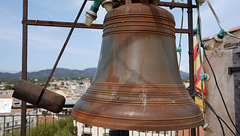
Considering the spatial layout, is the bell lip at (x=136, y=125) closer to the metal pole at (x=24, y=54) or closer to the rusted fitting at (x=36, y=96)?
the rusted fitting at (x=36, y=96)

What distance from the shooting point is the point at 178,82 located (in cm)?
172

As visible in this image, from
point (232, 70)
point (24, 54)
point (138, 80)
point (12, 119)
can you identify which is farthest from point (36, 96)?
point (232, 70)

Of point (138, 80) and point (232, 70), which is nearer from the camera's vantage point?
point (138, 80)

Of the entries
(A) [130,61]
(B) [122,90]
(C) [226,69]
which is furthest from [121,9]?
(C) [226,69]

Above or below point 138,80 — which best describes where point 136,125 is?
below

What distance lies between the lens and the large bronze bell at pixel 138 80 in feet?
4.44

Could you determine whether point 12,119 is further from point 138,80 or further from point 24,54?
point 138,80

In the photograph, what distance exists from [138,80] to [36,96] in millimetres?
973

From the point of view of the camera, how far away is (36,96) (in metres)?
1.79

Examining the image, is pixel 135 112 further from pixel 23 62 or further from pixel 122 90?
pixel 23 62

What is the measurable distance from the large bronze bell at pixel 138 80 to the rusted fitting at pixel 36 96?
1.04ft

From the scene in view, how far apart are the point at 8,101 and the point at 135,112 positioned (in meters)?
2.31

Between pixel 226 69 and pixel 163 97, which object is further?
pixel 226 69

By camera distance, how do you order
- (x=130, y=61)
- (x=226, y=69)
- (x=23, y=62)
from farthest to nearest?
(x=226, y=69), (x=23, y=62), (x=130, y=61)
